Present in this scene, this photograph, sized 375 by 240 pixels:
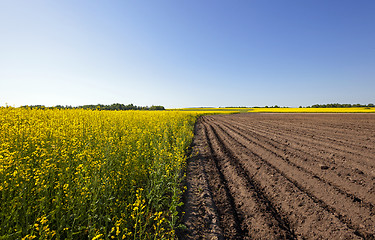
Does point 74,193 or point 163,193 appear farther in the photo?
point 163,193

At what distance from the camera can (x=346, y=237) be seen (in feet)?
8.86

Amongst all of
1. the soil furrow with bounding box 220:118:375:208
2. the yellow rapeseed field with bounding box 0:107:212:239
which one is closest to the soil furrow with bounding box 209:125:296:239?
the yellow rapeseed field with bounding box 0:107:212:239

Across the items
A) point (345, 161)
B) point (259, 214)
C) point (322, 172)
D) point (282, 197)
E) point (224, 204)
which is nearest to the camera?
point (259, 214)

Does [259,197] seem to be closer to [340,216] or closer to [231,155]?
[340,216]

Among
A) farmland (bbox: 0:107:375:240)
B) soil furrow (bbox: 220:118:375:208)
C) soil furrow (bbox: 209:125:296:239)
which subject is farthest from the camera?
soil furrow (bbox: 220:118:375:208)

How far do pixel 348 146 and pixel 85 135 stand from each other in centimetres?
1133

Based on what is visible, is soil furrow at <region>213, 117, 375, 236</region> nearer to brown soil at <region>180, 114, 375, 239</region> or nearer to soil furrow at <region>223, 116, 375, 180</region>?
brown soil at <region>180, 114, 375, 239</region>

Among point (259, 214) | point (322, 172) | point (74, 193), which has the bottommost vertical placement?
point (259, 214)

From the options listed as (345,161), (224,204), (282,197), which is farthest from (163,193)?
(345,161)

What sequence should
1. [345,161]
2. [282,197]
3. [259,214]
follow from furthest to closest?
1. [345,161]
2. [282,197]
3. [259,214]

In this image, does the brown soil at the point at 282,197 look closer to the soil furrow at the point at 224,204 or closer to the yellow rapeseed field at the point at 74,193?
the soil furrow at the point at 224,204

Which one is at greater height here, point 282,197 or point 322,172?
point 322,172

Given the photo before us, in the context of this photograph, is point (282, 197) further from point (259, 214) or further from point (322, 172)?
point (322, 172)

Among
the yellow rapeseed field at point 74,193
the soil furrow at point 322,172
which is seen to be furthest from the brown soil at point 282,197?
the yellow rapeseed field at point 74,193
